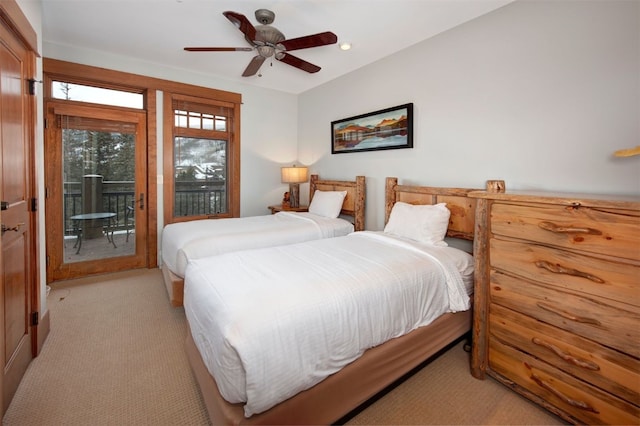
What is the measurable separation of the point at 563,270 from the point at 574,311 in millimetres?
215

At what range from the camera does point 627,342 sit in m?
1.37

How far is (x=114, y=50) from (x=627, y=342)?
5.20 metres

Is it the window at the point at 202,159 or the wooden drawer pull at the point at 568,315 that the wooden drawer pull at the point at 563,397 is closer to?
the wooden drawer pull at the point at 568,315

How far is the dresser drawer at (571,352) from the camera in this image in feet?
4.52

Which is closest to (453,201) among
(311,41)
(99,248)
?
(311,41)

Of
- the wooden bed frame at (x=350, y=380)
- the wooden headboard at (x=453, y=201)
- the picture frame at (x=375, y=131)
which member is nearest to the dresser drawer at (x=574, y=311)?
the wooden bed frame at (x=350, y=380)

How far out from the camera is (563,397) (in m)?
1.58

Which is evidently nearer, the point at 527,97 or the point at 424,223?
the point at 527,97

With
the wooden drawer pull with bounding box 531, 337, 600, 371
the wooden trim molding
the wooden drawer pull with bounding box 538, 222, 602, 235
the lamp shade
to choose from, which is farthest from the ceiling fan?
the wooden drawer pull with bounding box 531, 337, 600, 371

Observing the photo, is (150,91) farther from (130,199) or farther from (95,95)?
(130,199)

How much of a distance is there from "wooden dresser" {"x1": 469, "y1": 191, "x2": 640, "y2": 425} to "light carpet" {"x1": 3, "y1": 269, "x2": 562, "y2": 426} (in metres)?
0.21

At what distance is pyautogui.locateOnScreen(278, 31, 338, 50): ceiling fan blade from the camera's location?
7.49ft

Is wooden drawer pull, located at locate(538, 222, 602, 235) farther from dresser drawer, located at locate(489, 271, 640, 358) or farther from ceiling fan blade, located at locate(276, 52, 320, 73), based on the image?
ceiling fan blade, located at locate(276, 52, 320, 73)

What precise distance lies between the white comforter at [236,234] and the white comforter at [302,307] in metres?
0.66
